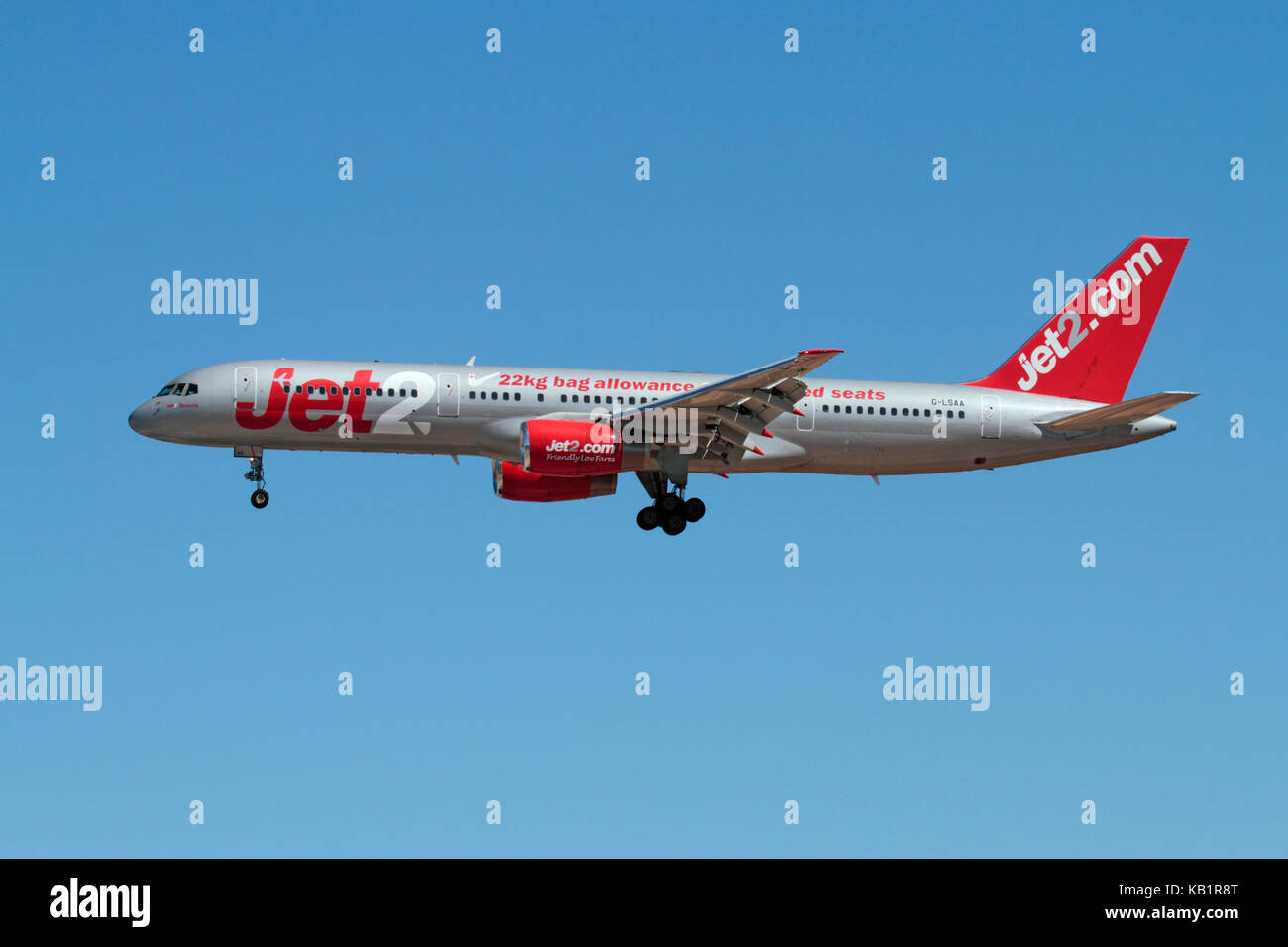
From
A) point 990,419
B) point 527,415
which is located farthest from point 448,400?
point 990,419

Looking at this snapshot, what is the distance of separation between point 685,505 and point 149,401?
54.6 ft

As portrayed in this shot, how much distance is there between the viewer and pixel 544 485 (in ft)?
192

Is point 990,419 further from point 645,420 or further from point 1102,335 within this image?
point 645,420

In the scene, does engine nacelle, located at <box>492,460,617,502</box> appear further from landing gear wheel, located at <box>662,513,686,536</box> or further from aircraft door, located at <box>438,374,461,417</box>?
aircraft door, located at <box>438,374,461,417</box>

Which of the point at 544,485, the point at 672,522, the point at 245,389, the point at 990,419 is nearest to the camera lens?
the point at 245,389

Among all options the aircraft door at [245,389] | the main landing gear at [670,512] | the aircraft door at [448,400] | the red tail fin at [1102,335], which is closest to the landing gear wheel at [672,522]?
the main landing gear at [670,512]

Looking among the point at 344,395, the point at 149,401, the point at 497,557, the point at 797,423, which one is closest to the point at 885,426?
the point at 797,423

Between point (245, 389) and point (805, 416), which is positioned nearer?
point (245, 389)

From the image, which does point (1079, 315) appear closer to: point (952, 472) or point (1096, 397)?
point (1096, 397)

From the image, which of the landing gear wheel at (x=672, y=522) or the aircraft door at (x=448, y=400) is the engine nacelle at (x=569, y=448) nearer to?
the aircraft door at (x=448, y=400)

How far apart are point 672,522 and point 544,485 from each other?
4224 mm

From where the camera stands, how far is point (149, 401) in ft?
184

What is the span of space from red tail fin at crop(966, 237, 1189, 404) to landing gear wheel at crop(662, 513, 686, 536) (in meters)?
11.6

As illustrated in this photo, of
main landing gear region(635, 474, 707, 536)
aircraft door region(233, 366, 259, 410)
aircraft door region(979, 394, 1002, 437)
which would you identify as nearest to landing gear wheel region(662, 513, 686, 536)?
main landing gear region(635, 474, 707, 536)
